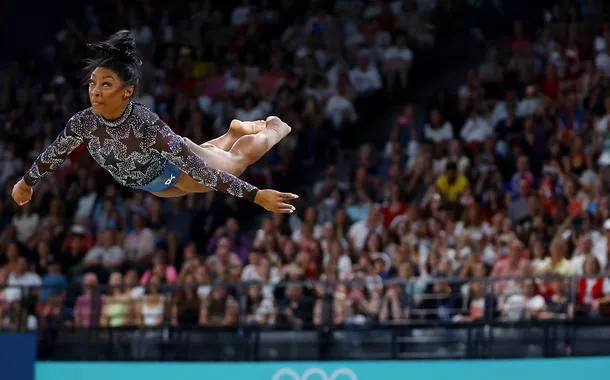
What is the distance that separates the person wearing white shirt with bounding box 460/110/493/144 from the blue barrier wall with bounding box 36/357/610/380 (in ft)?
10.9

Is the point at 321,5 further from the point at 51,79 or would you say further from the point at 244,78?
the point at 51,79

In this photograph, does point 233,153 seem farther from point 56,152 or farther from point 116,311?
point 116,311

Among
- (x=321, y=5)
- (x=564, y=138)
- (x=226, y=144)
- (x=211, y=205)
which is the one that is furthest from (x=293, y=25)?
(x=226, y=144)

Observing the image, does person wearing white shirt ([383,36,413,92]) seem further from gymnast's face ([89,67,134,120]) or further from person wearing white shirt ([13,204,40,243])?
gymnast's face ([89,67,134,120])

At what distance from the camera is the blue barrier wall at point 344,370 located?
12234 mm

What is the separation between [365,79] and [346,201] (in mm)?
2451

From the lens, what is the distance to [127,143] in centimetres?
852

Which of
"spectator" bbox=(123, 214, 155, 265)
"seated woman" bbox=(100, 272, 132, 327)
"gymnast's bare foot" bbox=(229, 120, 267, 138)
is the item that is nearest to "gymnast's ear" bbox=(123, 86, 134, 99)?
"gymnast's bare foot" bbox=(229, 120, 267, 138)

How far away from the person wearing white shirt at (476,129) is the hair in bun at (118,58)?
24.0 feet

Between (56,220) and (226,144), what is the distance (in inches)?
268

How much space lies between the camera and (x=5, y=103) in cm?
1909

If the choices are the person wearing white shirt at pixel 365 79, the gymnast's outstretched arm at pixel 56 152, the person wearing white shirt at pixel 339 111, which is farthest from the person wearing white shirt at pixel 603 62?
the gymnast's outstretched arm at pixel 56 152

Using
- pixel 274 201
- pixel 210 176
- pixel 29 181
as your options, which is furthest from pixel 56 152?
pixel 274 201

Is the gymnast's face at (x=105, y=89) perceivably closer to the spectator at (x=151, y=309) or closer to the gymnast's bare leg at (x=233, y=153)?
the gymnast's bare leg at (x=233, y=153)
